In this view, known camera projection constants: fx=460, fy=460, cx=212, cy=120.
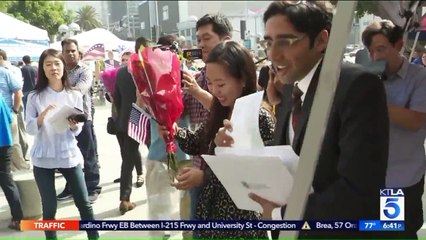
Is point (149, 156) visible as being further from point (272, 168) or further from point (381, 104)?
point (381, 104)

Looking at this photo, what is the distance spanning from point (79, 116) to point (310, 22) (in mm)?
2455

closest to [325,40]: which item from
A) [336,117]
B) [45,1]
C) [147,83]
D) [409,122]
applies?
[336,117]

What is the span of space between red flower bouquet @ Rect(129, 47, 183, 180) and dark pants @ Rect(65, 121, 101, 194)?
3.01m

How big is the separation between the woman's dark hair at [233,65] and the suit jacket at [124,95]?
245cm

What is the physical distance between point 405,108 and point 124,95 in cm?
305

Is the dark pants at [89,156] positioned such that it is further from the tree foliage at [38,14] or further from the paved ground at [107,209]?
the tree foliage at [38,14]

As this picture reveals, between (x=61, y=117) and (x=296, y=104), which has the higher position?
(x=296, y=104)

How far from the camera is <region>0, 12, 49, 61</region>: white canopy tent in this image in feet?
21.8

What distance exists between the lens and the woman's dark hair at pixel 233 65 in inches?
80.0

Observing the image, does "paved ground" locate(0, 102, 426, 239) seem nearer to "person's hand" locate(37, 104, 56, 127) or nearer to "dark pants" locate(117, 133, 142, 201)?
"dark pants" locate(117, 133, 142, 201)

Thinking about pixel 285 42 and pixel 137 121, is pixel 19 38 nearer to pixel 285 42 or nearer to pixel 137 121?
pixel 137 121

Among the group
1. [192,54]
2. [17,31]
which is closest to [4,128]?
[192,54]

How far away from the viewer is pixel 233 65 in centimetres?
203

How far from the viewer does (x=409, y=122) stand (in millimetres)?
2020
